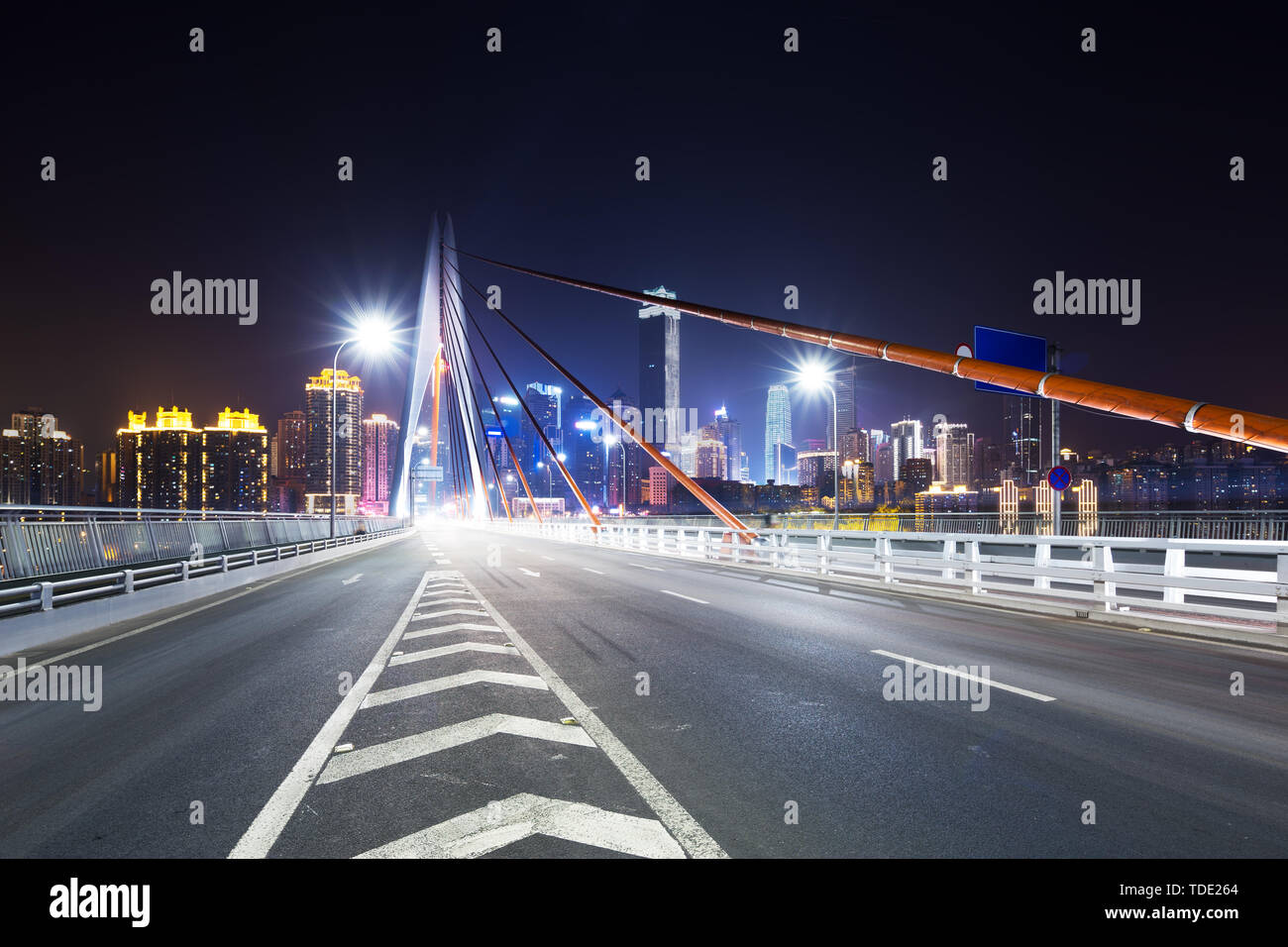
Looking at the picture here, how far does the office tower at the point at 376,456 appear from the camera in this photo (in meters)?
157

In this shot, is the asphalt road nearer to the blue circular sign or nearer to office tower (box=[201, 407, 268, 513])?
the blue circular sign

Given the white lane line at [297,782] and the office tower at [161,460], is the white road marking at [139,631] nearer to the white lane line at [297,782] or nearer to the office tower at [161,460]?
the white lane line at [297,782]

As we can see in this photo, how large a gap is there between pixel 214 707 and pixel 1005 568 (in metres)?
12.7

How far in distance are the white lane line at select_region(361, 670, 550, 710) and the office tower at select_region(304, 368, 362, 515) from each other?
97513 millimetres

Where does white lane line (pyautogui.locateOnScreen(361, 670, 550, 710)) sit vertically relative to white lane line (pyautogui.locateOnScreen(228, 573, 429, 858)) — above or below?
below

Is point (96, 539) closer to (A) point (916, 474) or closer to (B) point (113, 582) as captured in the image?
(B) point (113, 582)

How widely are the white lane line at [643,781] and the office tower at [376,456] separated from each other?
15714 centimetres

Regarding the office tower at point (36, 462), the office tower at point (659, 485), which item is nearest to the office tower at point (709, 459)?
the office tower at point (659, 485)

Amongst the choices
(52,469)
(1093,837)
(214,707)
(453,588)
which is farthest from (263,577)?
(52,469)

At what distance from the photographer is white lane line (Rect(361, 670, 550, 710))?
6.37m

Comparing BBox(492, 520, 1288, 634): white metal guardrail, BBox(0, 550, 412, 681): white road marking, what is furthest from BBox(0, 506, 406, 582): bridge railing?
BBox(492, 520, 1288, 634): white metal guardrail

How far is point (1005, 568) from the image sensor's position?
43.0 feet

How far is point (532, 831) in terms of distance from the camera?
364cm
